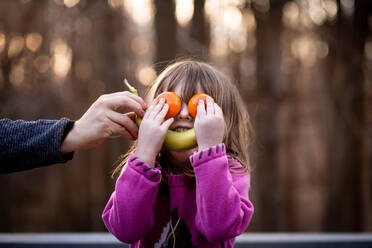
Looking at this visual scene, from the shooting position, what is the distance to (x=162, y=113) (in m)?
0.92

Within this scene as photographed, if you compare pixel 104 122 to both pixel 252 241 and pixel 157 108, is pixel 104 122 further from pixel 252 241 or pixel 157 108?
pixel 252 241

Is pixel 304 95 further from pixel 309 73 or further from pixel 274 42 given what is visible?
pixel 274 42

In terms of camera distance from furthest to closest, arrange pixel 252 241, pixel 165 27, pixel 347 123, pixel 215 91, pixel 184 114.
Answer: pixel 347 123 → pixel 165 27 → pixel 252 241 → pixel 215 91 → pixel 184 114

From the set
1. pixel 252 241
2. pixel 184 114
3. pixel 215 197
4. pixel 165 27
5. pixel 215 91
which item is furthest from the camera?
pixel 165 27

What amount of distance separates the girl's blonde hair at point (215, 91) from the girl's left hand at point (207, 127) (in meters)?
0.13

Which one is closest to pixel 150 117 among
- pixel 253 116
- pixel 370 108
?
pixel 253 116

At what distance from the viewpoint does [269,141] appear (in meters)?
4.12

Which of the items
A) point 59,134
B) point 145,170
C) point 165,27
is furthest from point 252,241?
point 165,27

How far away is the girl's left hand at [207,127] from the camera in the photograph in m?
0.90

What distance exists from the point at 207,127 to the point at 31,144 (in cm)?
66

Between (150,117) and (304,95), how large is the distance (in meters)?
3.55

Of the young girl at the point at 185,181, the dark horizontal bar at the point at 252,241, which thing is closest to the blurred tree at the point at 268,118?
the dark horizontal bar at the point at 252,241

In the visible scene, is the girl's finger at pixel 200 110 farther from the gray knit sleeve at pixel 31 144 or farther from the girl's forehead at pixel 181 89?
the gray knit sleeve at pixel 31 144

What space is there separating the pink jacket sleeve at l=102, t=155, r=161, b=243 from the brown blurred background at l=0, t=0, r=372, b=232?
2.89 meters
